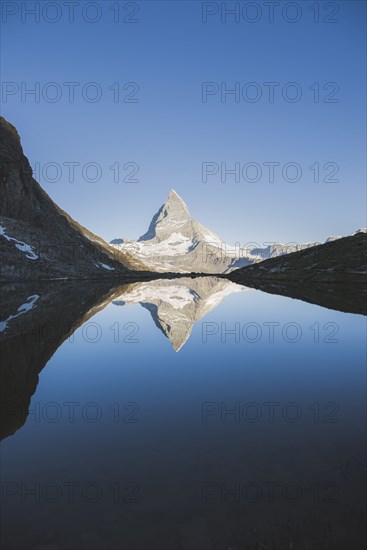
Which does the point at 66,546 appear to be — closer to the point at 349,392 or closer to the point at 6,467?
the point at 6,467

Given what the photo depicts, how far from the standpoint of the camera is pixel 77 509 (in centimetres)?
859

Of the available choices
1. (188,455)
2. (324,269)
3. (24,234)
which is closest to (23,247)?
(24,234)

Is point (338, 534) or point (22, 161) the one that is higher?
point (22, 161)

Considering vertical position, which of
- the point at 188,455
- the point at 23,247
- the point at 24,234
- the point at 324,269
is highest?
the point at 24,234

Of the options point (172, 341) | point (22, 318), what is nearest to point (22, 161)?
point (22, 318)

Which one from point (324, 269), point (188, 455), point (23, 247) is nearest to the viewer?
point (188, 455)

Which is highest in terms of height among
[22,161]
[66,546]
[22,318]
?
[22,161]

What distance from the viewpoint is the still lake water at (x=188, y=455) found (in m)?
7.73

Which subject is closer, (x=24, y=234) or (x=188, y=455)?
(x=188, y=455)

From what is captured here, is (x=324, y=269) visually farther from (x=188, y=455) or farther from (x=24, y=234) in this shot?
(x=188, y=455)

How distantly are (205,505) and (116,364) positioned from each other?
622 inches

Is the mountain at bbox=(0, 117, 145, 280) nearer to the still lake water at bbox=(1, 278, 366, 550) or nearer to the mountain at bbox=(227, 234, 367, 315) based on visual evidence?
the mountain at bbox=(227, 234, 367, 315)

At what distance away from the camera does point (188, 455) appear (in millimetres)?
11031

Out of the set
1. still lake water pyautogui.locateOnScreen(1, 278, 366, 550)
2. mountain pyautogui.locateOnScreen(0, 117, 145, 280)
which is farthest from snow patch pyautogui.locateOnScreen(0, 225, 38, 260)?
still lake water pyautogui.locateOnScreen(1, 278, 366, 550)
